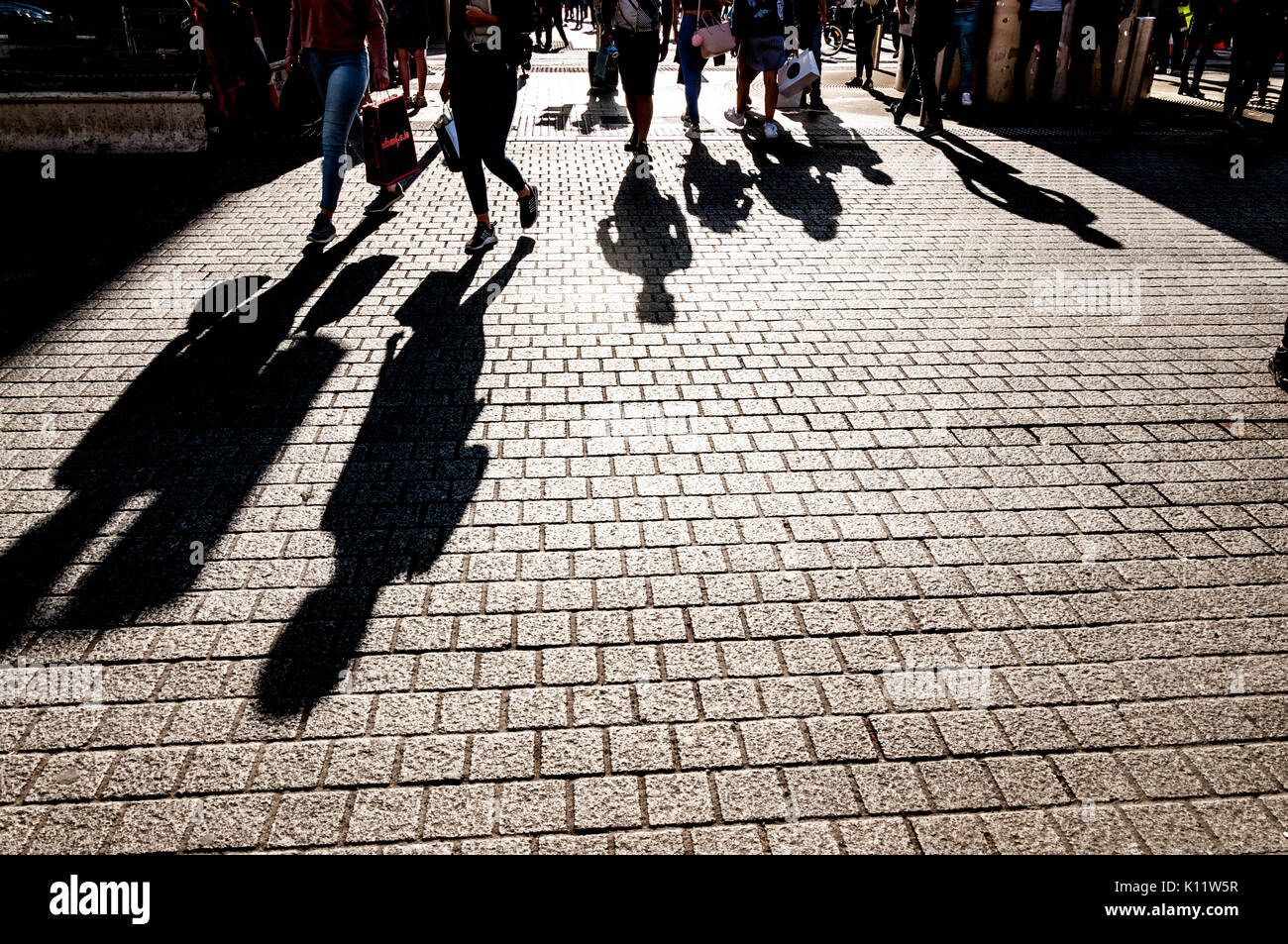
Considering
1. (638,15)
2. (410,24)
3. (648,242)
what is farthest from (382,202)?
(410,24)

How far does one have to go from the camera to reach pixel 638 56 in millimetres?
8797

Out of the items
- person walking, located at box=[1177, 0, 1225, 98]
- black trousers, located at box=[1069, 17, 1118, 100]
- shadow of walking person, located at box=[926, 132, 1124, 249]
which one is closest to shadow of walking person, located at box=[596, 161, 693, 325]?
shadow of walking person, located at box=[926, 132, 1124, 249]

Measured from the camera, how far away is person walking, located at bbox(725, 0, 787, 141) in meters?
9.70

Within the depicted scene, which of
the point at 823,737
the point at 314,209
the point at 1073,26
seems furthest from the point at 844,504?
the point at 1073,26

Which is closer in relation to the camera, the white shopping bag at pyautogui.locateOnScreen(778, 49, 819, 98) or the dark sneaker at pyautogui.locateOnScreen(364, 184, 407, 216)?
the dark sneaker at pyautogui.locateOnScreen(364, 184, 407, 216)

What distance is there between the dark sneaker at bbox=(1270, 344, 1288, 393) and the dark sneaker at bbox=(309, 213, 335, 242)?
6.58 m

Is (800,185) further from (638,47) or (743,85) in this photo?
(743,85)

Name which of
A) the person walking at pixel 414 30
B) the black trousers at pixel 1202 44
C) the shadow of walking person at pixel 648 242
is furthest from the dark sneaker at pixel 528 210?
the black trousers at pixel 1202 44

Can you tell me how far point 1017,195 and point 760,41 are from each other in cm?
365

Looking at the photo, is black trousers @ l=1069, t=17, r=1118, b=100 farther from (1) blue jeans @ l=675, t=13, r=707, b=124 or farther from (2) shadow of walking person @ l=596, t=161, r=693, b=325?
(2) shadow of walking person @ l=596, t=161, r=693, b=325

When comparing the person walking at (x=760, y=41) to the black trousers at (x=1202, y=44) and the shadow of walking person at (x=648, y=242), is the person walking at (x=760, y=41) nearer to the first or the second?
the shadow of walking person at (x=648, y=242)

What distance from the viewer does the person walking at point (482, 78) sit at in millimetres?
5871

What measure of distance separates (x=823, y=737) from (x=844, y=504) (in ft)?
4.35
